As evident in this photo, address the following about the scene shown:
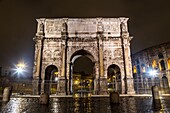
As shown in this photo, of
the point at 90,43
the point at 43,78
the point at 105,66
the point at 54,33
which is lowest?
the point at 43,78

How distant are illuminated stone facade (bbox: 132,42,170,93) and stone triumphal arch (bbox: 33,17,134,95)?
10.6 meters

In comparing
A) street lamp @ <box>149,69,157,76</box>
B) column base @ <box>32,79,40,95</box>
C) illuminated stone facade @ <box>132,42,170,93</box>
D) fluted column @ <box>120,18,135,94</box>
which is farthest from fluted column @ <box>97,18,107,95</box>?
street lamp @ <box>149,69,157,76</box>

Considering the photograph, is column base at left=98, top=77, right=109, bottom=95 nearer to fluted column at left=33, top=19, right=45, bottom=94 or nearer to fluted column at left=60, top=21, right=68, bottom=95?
fluted column at left=60, top=21, right=68, bottom=95

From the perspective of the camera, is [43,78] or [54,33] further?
[54,33]

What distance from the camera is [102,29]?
2277 centimetres

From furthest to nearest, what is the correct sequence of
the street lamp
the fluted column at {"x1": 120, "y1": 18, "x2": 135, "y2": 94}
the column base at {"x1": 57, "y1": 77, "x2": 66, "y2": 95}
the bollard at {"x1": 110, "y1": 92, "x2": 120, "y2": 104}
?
the street lamp
the fluted column at {"x1": 120, "y1": 18, "x2": 135, "y2": 94}
the column base at {"x1": 57, "y1": 77, "x2": 66, "y2": 95}
the bollard at {"x1": 110, "y1": 92, "x2": 120, "y2": 104}

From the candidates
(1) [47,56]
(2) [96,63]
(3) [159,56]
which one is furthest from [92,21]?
(3) [159,56]

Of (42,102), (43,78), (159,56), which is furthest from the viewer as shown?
(159,56)

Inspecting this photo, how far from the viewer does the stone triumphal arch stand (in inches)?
816

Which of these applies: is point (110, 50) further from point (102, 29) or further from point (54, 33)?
point (54, 33)

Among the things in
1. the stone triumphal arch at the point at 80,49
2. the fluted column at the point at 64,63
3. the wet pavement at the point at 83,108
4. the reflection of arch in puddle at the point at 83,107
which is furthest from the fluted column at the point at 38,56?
the reflection of arch in puddle at the point at 83,107

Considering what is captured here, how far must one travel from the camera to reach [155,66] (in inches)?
1339

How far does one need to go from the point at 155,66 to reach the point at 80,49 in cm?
2148

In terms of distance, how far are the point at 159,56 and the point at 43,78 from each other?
90.2 feet
